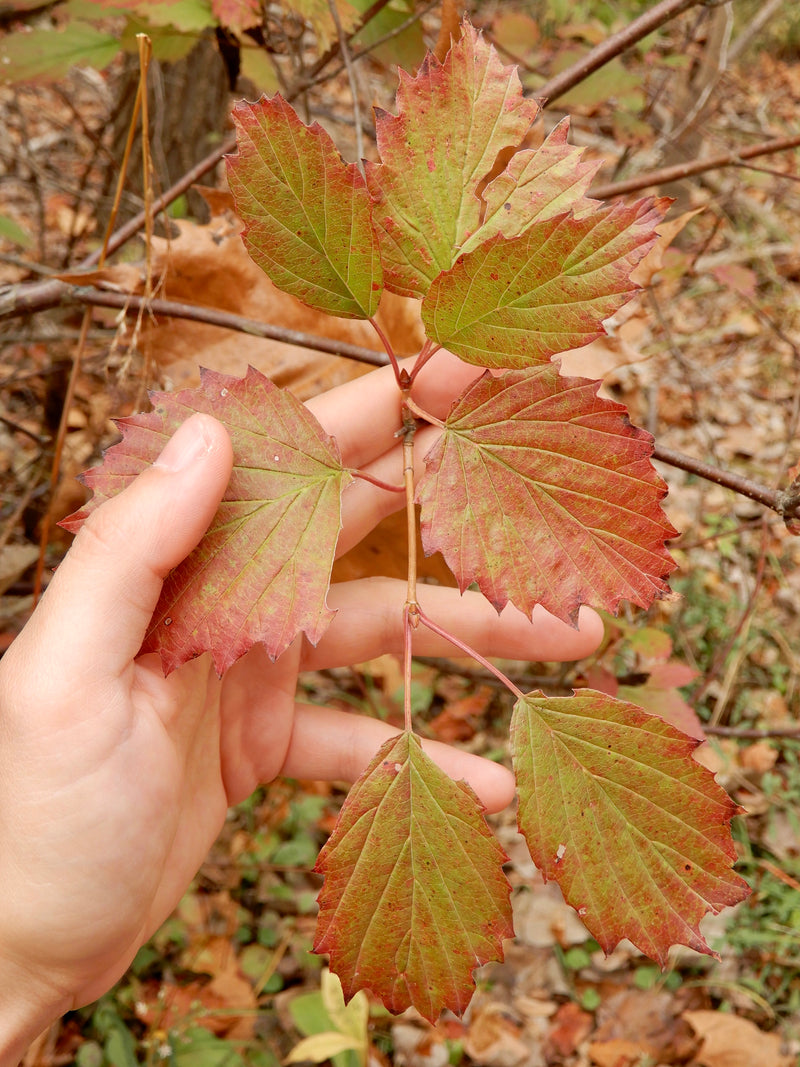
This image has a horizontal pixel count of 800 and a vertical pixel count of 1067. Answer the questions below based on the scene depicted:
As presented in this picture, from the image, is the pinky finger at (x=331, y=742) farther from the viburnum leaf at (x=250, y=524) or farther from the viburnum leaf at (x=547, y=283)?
the viburnum leaf at (x=547, y=283)

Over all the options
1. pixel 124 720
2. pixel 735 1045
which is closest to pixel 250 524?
pixel 124 720

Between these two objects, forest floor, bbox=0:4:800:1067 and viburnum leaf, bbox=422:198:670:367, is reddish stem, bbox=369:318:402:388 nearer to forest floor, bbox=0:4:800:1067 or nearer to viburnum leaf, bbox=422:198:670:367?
viburnum leaf, bbox=422:198:670:367

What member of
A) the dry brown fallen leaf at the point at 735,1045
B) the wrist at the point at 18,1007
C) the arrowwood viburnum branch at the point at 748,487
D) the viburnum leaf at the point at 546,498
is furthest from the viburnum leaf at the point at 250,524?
the dry brown fallen leaf at the point at 735,1045

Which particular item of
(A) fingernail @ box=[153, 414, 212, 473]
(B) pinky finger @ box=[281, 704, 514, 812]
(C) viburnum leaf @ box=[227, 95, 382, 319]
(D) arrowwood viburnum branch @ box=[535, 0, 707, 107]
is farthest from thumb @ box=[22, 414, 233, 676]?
(D) arrowwood viburnum branch @ box=[535, 0, 707, 107]

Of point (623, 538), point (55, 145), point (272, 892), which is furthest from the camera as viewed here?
point (55, 145)

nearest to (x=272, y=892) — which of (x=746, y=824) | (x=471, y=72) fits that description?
(x=746, y=824)

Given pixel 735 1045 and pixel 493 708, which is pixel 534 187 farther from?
pixel 493 708

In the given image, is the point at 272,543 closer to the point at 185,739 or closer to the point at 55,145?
the point at 185,739
